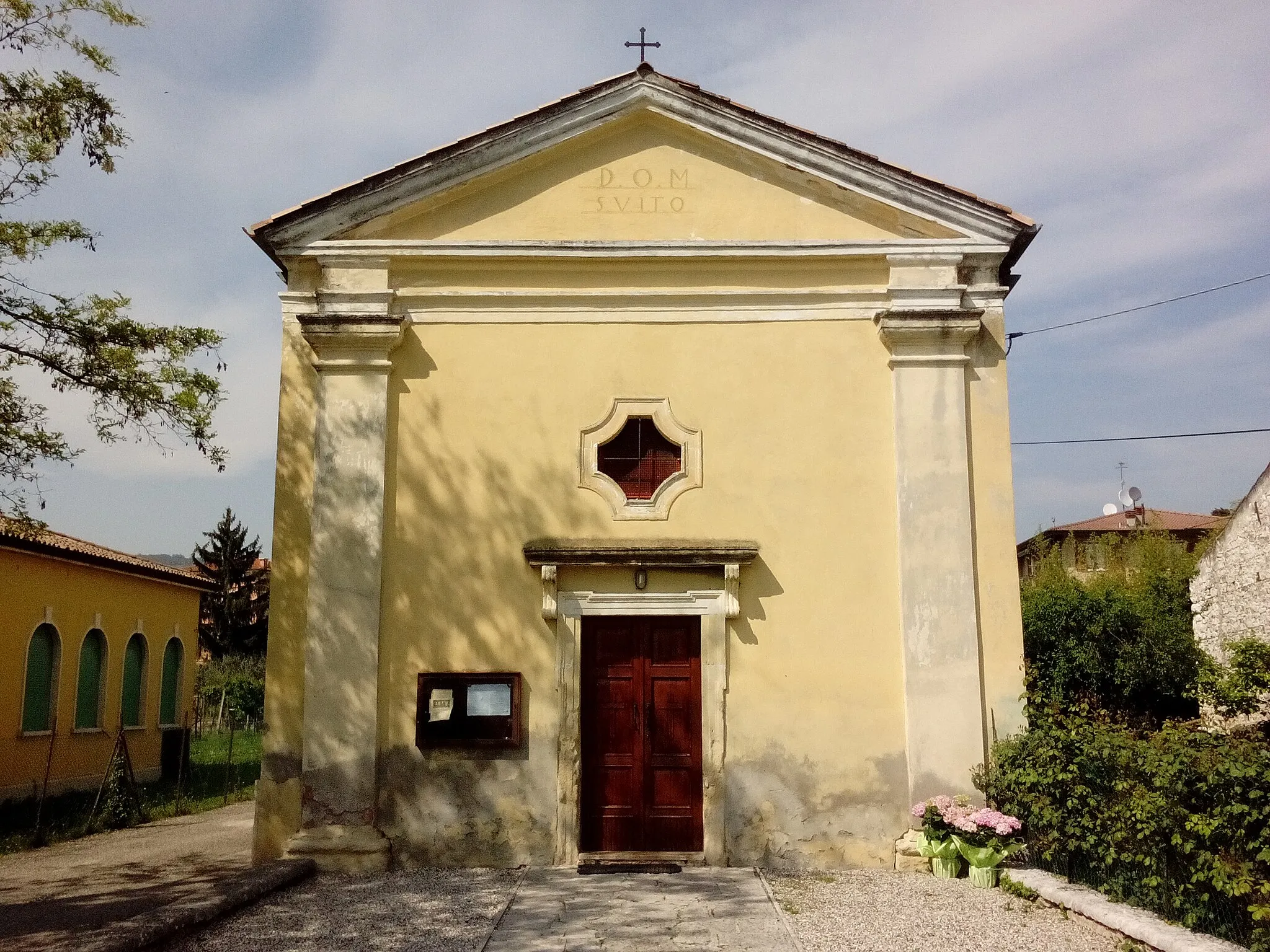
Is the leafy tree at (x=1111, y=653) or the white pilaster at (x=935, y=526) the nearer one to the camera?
the white pilaster at (x=935, y=526)

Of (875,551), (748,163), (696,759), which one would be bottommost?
(696,759)

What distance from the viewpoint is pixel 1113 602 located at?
18859mm

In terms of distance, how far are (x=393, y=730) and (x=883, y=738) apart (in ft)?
13.8

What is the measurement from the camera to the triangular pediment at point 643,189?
9.79m

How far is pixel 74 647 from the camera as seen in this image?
624 inches

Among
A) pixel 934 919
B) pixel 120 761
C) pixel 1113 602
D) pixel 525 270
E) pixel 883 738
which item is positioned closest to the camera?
pixel 934 919

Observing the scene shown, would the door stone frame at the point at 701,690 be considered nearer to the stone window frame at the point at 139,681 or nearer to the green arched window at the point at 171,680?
the stone window frame at the point at 139,681

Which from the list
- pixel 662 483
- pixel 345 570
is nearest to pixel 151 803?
pixel 345 570

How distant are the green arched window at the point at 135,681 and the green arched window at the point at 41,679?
7.35ft

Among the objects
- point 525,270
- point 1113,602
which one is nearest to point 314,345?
point 525,270

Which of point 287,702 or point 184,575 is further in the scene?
point 184,575

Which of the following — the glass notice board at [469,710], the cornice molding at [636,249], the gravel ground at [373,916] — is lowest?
the gravel ground at [373,916]

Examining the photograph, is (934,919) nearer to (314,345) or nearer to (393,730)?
(393,730)

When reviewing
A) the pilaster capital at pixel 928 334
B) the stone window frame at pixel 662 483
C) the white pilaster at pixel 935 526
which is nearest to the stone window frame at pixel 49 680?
the stone window frame at pixel 662 483
